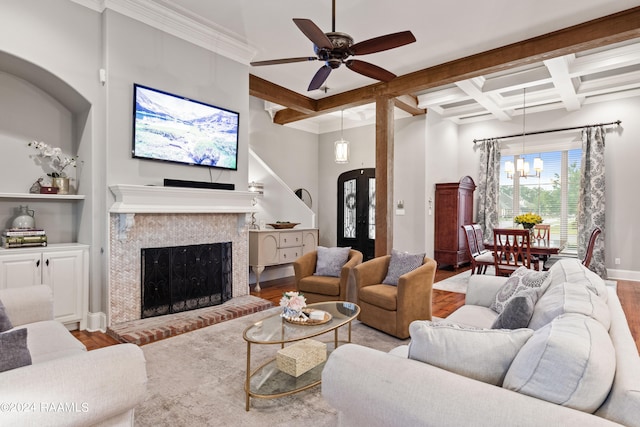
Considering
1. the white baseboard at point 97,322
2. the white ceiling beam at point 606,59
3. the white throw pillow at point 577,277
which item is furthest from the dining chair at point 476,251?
the white baseboard at point 97,322

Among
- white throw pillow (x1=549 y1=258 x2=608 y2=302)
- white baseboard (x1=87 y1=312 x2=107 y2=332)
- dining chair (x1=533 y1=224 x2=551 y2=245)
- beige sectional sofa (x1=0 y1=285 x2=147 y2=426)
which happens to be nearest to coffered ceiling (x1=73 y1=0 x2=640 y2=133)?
dining chair (x1=533 y1=224 x2=551 y2=245)

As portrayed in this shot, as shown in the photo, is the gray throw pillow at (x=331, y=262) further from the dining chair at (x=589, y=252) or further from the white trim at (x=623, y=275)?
the white trim at (x=623, y=275)

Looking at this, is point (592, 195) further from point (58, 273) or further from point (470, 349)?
point (58, 273)

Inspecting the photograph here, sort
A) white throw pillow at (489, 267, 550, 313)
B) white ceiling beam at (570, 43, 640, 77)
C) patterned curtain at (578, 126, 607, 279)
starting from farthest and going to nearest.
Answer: patterned curtain at (578, 126, 607, 279), white ceiling beam at (570, 43, 640, 77), white throw pillow at (489, 267, 550, 313)

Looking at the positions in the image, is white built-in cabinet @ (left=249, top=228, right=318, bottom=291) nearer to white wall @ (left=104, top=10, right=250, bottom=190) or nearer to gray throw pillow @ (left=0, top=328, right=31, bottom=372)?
white wall @ (left=104, top=10, right=250, bottom=190)

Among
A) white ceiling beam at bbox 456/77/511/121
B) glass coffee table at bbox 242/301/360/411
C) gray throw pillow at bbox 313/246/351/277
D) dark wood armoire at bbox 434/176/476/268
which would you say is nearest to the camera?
glass coffee table at bbox 242/301/360/411

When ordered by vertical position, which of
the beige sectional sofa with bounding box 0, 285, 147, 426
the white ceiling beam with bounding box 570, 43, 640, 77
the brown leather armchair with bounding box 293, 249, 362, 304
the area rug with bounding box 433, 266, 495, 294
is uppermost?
the white ceiling beam with bounding box 570, 43, 640, 77

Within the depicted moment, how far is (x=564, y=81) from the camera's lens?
5.23m

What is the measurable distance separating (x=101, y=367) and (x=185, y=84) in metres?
3.49

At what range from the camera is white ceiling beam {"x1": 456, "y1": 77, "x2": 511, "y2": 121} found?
5.45m

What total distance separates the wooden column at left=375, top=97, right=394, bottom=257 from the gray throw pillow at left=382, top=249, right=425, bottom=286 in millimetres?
1512

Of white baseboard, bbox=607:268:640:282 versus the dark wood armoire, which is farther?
the dark wood armoire

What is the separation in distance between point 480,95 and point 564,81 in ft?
3.82

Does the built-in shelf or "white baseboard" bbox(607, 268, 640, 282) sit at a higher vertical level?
the built-in shelf
